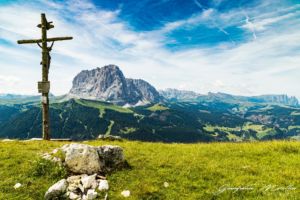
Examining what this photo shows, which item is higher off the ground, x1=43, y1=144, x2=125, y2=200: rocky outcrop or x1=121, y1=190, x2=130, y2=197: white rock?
x1=43, y1=144, x2=125, y2=200: rocky outcrop

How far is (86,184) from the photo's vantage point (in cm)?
1370

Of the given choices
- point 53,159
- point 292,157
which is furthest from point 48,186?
point 292,157

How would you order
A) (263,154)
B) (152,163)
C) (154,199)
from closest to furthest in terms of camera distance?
1. (154,199)
2. (152,163)
3. (263,154)

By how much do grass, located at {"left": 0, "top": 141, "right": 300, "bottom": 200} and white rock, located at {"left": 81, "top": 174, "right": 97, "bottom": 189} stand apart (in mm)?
983

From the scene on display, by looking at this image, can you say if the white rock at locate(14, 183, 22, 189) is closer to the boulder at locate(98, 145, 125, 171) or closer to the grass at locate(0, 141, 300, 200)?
the grass at locate(0, 141, 300, 200)

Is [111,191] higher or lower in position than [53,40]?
lower

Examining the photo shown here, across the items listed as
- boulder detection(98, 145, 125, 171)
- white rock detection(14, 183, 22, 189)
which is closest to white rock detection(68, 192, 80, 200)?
white rock detection(14, 183, 22, 189)

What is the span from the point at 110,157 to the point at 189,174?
15.6 ft

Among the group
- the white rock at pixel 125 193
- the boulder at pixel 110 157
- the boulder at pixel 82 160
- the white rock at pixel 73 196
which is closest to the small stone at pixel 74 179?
the boulder at pixel 82 160

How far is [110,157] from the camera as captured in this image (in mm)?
16594

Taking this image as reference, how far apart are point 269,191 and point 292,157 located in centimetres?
660

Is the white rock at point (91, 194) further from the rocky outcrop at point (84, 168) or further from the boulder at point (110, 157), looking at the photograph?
the boulder at point (110, 157)

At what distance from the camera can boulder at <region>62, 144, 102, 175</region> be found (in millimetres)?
15086

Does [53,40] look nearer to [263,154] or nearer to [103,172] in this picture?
[103,172]
